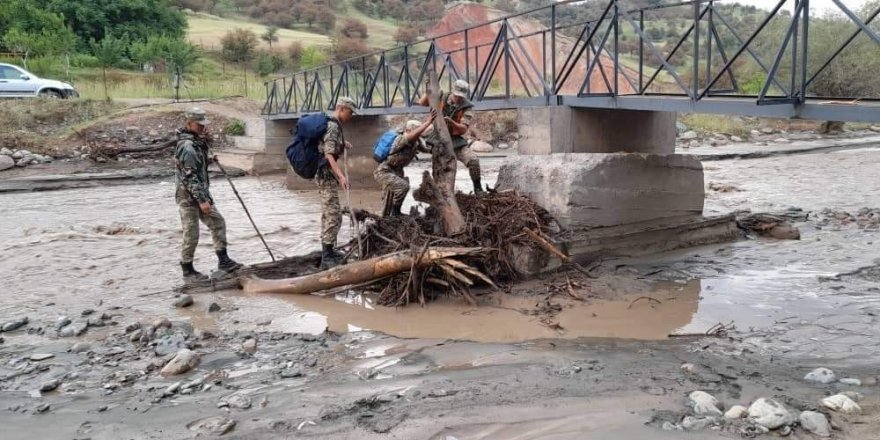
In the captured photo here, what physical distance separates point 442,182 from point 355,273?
1.48 m

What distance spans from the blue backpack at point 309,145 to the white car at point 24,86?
20818 mm

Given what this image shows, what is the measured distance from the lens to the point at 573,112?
26.6 ft

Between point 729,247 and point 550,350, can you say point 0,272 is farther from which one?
point 729,247

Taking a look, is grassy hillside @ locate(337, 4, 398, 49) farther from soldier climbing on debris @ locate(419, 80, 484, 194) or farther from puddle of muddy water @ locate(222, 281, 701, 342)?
puddle of muddy water @ locate(222, 281, 701, 342)

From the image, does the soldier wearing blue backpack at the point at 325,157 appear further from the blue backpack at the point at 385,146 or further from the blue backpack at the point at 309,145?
the blue backpack at the point at 385,146

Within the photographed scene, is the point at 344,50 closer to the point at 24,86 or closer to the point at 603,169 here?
the point at 24,86

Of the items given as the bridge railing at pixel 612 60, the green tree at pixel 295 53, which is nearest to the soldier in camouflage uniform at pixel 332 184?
the bridge railing at pixel 612 60

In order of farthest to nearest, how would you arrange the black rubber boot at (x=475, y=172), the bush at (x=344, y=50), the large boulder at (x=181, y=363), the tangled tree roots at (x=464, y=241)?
the bush at (x=344, y=50), the black rubber boot at (x=475, y=172), the tangled tree roots at (x=464, y=241), the large boulder at (x=181, y=363)

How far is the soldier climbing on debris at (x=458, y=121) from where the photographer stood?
7.71 m

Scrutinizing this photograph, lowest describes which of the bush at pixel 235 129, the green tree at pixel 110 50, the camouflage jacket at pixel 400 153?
the camouflage jacket at pixel 400 153

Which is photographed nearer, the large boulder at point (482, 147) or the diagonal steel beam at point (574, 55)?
the diagonal steel beam at point (574, 55)

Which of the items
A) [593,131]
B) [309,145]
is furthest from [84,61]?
[593,131]

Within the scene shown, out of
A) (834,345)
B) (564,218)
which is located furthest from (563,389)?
Answer: (564,218)

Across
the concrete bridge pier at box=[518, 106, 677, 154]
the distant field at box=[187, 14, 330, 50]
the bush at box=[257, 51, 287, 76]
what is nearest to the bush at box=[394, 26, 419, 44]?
the distant field at box=[187, 14, 330, 50]
